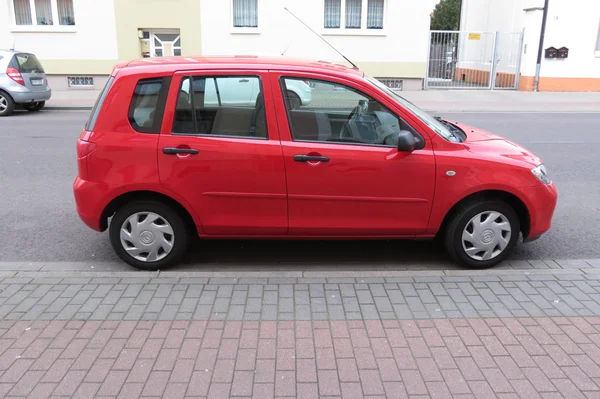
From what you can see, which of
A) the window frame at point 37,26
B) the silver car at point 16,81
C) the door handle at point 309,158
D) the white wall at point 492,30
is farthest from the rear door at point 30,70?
the white wall at point 492,30

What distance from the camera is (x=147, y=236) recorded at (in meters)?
4.37

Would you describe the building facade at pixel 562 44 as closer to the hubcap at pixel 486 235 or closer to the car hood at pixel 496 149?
the car hood at pixel 496 149

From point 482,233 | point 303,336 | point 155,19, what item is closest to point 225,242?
point 303,336

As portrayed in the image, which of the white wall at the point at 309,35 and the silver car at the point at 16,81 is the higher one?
the white wall at the point at 309,35

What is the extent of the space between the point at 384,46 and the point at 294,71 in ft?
56.6

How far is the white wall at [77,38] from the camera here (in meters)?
19.7

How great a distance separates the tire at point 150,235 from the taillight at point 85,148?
1.70 ft

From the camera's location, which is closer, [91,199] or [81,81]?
[91,199]

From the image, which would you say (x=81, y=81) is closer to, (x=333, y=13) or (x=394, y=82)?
(x=333, y=13)

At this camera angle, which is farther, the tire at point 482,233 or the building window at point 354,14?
the building window at point 354,14

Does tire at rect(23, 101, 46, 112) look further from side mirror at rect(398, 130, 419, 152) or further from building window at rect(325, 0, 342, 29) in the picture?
side mirror at rect(398, 130, 419, 152)

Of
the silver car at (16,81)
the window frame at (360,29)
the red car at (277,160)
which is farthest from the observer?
the window frame at (360,29)

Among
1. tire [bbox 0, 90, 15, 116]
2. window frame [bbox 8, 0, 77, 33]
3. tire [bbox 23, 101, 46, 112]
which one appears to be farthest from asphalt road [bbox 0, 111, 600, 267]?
window frame [bbox 8, 0, 77, 33]

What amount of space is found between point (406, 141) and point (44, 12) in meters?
20.3
